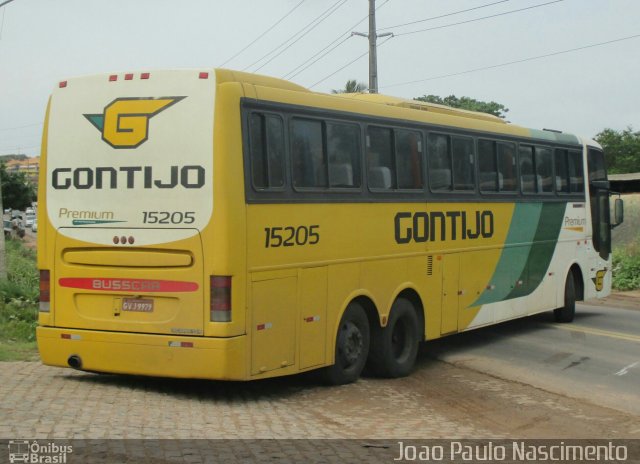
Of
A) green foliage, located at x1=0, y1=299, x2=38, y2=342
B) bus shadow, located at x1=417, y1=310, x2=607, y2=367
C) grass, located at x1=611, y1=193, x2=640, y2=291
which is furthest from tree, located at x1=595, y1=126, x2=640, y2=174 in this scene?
green foliage, located at x1=0, y1=299, x2=38, y2=342

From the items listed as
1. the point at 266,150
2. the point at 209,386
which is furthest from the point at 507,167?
the point at 209,386

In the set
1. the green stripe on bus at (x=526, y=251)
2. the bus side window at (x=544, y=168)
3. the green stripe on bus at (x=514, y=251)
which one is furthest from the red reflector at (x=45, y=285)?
the bus side window at (x=544, y=168)

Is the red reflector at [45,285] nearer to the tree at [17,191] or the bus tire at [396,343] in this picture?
the bus tire at [396,343]

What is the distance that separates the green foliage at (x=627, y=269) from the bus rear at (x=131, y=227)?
18.9 m

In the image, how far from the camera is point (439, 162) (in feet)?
43.2

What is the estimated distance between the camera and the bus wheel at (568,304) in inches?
695

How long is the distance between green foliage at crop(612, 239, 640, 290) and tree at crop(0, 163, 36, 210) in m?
40.6

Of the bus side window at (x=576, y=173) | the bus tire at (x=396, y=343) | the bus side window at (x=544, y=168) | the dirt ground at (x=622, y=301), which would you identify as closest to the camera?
the bus tire at (x=396, y=343)

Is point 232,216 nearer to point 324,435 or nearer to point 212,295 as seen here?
point 212,295

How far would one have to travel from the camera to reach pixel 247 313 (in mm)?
9352

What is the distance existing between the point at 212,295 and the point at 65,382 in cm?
214

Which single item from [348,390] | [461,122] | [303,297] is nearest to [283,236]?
[303,297]

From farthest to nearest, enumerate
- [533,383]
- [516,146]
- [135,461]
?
1. [516,146]
2. [533,383]
3. [135,461]

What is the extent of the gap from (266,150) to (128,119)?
140cm
